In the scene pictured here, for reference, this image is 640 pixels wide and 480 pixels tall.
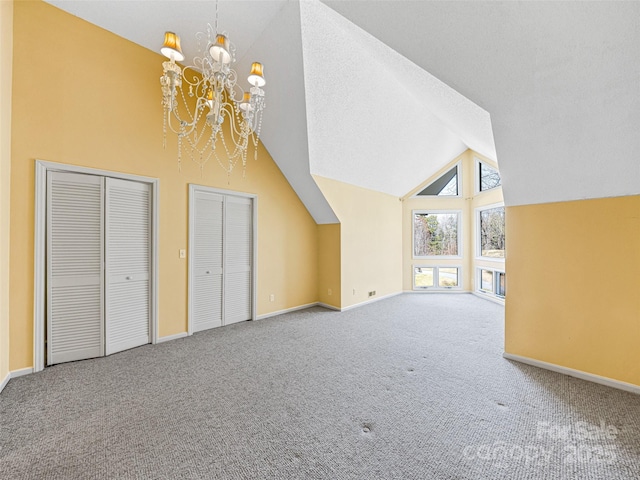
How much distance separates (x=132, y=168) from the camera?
3131 mm

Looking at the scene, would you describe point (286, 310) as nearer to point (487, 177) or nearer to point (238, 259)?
point (238, 259)

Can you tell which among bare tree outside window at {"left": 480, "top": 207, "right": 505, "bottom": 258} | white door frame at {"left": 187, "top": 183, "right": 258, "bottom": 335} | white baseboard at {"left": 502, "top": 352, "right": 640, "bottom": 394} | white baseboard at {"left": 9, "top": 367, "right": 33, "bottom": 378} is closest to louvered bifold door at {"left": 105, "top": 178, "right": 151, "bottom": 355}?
white door frame at {"left": 187, "top": 183, "right": 258, "bottom": 335}

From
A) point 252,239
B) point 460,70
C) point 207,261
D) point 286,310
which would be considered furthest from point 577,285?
point 207,261

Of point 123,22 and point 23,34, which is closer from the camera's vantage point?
point 23,34

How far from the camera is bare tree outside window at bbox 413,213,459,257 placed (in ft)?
21.9

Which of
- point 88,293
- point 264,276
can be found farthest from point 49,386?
point 264,276

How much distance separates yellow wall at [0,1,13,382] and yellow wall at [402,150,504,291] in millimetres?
6669

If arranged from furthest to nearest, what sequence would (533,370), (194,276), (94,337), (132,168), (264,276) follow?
(264,276) < (194,276) < (132,168) < (94,337) < (533,370)

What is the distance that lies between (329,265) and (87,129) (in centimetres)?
401

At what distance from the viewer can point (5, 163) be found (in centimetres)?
232

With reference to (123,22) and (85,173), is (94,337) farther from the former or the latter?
(123,22)

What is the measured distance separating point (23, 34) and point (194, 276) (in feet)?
9.79

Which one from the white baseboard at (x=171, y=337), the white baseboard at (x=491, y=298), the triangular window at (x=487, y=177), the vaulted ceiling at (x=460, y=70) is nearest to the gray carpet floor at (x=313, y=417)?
the white baseboard at (x=171, y=337)

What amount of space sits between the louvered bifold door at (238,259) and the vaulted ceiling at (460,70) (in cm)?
129
